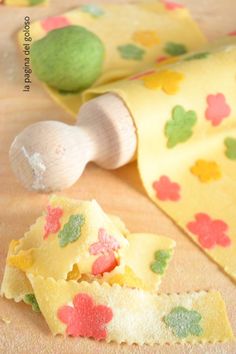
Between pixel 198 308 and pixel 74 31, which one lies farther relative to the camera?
pixel 74 31

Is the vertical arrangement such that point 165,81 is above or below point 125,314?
above

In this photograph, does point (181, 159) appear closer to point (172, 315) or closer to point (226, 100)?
point (226, 100)

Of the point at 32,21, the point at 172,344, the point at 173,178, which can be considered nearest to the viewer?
the point at 172,344

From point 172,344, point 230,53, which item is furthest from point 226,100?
point 172,344

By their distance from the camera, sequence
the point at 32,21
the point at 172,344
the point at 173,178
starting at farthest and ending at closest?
the point at 32,21 → the point at 173,178 → the point at 172,344

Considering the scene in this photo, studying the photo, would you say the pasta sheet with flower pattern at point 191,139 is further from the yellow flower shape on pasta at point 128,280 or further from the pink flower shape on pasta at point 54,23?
the pink flower shape on pasta at point 54,23

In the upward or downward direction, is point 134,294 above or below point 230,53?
below

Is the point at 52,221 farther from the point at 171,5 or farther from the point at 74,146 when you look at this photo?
the point at 171,5

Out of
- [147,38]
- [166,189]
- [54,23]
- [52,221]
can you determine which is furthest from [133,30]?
[52,221]
